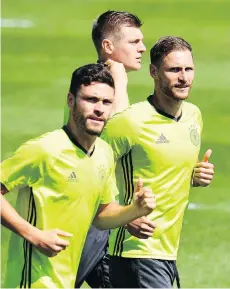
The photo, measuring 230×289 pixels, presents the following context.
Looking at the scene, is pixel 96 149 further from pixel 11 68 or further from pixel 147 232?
pixel 11 68

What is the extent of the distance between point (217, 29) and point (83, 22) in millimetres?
1727

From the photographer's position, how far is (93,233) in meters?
8.84

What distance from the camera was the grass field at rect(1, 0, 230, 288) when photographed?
1347cm

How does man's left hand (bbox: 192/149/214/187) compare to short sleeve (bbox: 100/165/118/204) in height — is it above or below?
above

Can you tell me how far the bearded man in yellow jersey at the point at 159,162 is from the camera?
8.09 metres

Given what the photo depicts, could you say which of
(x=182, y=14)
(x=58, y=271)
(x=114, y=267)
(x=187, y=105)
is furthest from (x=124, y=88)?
(x=182, y=14)

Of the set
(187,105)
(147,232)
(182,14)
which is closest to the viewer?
(147,232)

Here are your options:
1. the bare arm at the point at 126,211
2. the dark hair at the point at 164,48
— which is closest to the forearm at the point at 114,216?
the bare arm at the point at 126,211

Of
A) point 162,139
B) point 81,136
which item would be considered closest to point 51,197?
point 81,136

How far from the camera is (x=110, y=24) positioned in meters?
8.92

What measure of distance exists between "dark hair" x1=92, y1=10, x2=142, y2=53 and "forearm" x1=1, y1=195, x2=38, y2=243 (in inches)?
85.3

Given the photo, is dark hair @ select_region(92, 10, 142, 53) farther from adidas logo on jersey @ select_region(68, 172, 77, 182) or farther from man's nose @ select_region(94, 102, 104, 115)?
adidas logo on jersey @ select_region(68, 172, 77, 182)

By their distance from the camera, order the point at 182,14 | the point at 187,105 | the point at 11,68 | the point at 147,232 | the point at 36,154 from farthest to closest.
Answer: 1. the point at 182,14
2. the point at 11,68
3. the point at 187,105
4. the point at 147,232
5. the point at 36,154

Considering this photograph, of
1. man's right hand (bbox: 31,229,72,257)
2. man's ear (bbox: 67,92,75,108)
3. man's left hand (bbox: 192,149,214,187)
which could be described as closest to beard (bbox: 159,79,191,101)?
man's left hand (bbox: 192,149,214,187)
